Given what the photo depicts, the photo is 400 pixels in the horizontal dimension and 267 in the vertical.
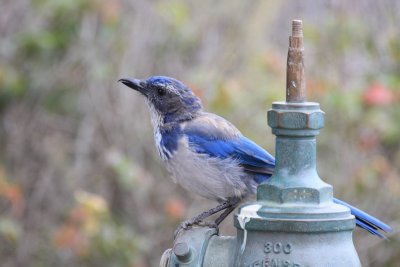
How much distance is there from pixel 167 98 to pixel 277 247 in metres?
2.32

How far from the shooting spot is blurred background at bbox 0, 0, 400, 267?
738 centimetres

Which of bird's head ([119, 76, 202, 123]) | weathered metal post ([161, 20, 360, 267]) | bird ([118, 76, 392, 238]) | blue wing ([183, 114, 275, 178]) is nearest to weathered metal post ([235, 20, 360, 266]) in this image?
weathered metal post ([161, 20, 360, 267])

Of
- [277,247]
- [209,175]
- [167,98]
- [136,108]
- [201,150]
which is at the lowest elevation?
[277,247]

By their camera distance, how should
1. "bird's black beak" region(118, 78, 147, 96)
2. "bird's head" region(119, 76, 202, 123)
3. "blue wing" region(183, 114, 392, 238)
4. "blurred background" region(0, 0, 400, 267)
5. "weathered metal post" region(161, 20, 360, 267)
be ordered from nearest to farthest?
1. "weathered metal post" region(161, 20, 360, 267)
2. "blue wing" region(183, 114, 392, 238)
3. "bird's black beak" region(118, 78, 147, 96)
4. "bird's head" region(119, 76, 202, 123)
5. "blurred background" region(0, 0, 400, 267)

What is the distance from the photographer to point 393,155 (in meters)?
7.82

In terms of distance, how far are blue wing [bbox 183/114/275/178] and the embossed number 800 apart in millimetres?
1830

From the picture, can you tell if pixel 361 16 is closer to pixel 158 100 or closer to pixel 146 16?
pixel 146 16

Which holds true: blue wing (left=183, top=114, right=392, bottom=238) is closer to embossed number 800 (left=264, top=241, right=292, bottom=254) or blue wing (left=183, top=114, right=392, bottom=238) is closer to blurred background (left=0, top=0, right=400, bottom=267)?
embossed number 800 (left=264, top=241, right=292, bottom=254)

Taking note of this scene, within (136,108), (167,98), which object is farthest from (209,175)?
(136,108)

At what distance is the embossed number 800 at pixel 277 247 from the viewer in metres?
2.58

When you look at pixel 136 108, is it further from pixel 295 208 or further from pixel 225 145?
pixel 295 208

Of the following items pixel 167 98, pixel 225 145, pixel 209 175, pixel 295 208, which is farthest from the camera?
pixel 167 98

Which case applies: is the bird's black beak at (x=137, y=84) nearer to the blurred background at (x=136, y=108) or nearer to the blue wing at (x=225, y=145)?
the blue wing at (x=225, y=145)

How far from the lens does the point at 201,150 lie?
4.62m
